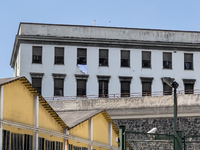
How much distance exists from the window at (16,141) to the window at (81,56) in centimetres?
2836

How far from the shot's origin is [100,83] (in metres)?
47.2

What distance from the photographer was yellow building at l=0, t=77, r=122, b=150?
1817 cm

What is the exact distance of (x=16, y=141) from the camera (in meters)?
18.6

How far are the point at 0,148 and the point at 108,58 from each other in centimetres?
3097

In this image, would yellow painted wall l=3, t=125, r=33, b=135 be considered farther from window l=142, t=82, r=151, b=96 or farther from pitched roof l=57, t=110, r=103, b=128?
window l=142, t=82, r=151, b=96

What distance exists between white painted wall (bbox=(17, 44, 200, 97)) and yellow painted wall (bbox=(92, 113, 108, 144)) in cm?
2017

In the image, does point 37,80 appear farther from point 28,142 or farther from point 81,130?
point 28,142

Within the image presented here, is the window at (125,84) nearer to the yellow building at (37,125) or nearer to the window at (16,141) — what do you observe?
the yellow building at (37,125)

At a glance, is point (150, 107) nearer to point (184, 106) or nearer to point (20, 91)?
point (184, 106)

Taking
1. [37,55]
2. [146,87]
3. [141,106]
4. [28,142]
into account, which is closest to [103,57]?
[146,87]

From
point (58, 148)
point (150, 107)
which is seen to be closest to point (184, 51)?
point (150, 107)

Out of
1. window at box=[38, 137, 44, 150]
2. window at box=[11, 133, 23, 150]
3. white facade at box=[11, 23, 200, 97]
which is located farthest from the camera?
white facade at box=[11, 23, 200, 97]

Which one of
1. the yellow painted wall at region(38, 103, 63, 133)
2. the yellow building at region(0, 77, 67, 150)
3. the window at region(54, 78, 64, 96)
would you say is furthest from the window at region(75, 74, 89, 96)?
the yellow building at region(0, 77, 67, 150)

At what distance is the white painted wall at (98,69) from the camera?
46219mm
